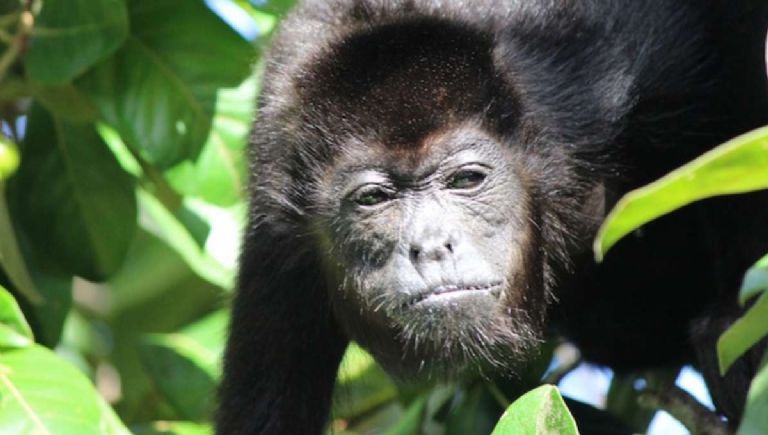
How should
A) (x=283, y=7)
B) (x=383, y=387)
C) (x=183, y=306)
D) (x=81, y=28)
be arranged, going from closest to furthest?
(x=81, y=28), (x=283, y=7), (x=383, y=387), (x=183, y=306)

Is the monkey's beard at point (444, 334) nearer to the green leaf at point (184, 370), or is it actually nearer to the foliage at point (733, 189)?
the green leaf at point (184, 370)

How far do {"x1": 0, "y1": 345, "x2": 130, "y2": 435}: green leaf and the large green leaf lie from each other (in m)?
1.54

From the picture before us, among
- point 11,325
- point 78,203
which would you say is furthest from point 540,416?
point 78,203

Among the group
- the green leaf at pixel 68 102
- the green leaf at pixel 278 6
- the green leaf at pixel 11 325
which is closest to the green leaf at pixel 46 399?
the green leaf at pixel 11 325

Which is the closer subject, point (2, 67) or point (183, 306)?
point (2, 67)

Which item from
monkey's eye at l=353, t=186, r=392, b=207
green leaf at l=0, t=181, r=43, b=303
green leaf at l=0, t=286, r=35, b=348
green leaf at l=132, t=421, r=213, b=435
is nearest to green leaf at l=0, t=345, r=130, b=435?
green leaf at l=0, t=286, r=35, b=348

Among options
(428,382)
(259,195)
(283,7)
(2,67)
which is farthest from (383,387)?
(2,67)

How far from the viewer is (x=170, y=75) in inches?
163

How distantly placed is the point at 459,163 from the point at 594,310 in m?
0.87

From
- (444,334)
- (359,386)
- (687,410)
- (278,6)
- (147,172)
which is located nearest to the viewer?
(444,334)

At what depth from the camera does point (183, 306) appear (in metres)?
5.04

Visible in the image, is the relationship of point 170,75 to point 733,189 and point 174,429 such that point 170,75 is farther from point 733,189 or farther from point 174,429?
point 733,189

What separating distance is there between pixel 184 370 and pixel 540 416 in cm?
238

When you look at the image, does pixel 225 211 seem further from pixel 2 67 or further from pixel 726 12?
pixel 726 12
